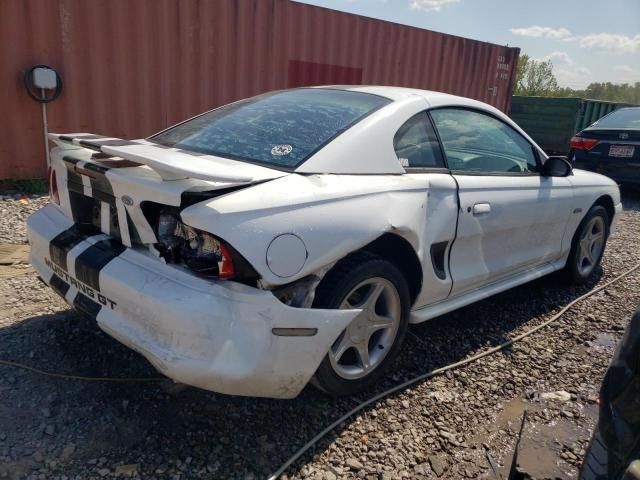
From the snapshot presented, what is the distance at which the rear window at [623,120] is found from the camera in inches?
326

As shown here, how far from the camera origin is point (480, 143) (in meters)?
3.30

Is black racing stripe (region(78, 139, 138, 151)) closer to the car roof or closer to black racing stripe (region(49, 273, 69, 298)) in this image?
black racing stripe (region(49, 273, 69, 298))

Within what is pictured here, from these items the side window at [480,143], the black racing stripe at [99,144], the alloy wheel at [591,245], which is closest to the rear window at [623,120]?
the alloy wheel at [591,245]

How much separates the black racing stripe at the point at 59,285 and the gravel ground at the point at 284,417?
41cm

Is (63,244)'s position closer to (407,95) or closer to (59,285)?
(59,285)

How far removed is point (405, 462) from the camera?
2230 mm

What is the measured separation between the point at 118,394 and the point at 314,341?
1.02m

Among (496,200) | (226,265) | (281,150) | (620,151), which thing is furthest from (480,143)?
(620,151)

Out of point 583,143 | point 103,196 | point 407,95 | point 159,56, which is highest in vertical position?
point 159,56

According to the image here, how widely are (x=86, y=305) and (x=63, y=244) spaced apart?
0.34 metres

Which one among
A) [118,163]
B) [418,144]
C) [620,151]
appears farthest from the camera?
[620,151]

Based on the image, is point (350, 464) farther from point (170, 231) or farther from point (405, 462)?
point (170, 231)

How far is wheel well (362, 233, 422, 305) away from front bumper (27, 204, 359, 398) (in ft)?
1.46

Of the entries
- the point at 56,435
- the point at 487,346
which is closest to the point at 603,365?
the point at 487,346
